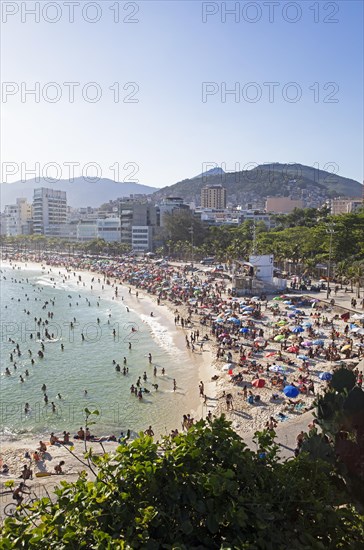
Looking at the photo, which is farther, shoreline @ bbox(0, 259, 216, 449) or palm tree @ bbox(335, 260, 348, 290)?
palm tree @ bbox(335, 260, 348, 290)

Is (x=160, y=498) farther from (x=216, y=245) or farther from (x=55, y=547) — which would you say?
(x=216, y=245)

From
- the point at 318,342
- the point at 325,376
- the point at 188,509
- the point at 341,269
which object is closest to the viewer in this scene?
the point at 188,509

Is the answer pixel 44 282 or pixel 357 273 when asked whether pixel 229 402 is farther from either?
pixel 44 282

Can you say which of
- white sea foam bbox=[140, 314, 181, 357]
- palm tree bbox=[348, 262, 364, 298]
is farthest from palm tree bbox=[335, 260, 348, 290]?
white sea foam bbox=[140, 314, 181, 357]

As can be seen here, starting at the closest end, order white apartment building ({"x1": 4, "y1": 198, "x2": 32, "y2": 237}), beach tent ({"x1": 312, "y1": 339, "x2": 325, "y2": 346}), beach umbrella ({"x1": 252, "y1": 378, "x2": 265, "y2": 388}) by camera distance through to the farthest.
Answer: beach umbrella ({"x1": 252, "y1": 378, "x2": 265, "y2": 388})
beach tent ({"x1": 312, "y1": 339, "x2": 325, "y2": 346})
white apartment building ({"x1": 4, "y1": 198, "x2": 32, "y2": 237})

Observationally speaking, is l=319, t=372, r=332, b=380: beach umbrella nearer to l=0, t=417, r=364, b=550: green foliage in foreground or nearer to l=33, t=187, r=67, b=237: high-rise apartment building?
l=0, t=417, r=364, b=550: green foliage in foreground

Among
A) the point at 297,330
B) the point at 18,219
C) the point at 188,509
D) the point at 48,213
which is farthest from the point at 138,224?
the point at 188,509

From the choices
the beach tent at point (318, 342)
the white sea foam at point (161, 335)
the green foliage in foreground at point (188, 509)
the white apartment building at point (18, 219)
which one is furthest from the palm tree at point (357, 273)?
the white apartment building at point (18, 219)

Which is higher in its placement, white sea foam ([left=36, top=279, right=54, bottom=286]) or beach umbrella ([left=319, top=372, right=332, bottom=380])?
white sea foam ([left=36, top=279, right=54, bottom=286])
